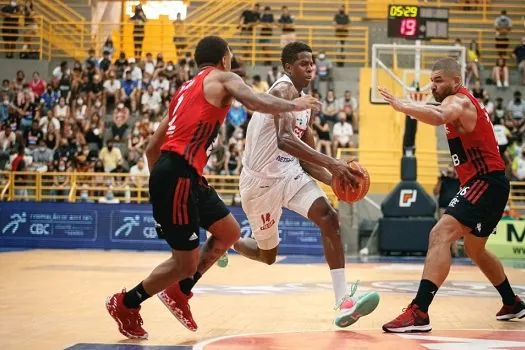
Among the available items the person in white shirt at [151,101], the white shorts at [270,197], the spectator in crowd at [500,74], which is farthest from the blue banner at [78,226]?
the white shorts at [270,197]

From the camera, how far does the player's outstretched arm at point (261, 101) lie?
6570mm

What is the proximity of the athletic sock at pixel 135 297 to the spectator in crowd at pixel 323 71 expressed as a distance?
20.1 metres

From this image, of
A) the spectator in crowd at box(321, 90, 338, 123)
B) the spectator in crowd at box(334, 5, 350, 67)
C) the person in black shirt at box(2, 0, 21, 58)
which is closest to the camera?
the spectator in crowd at box(321, 90, 338, 123)

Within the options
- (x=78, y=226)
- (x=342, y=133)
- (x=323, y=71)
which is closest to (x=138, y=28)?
(x=323, y=71)

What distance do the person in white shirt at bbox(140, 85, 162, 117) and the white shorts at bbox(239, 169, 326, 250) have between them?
17.3m

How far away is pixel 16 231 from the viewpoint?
22047mm

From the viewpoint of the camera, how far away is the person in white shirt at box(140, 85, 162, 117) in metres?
25.8

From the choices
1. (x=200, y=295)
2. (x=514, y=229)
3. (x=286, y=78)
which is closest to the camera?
(x=286, y=78)

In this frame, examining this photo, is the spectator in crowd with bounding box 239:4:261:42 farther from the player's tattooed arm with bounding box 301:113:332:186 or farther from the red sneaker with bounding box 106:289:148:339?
the red sneaker with bounding box 106:289:148:339

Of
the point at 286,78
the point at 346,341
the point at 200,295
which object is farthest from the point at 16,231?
the point at 346,341

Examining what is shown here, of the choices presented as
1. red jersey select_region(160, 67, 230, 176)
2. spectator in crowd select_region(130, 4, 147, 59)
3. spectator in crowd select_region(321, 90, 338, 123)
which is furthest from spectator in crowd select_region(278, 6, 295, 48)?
red jersey select_region(160, 67, 230, 176)

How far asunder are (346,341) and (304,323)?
116cm

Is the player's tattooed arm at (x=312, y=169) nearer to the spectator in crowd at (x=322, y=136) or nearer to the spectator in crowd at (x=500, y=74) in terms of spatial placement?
the spectator in crowd at (x=322, y=136)

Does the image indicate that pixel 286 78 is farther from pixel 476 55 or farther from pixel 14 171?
pixel 476 55
